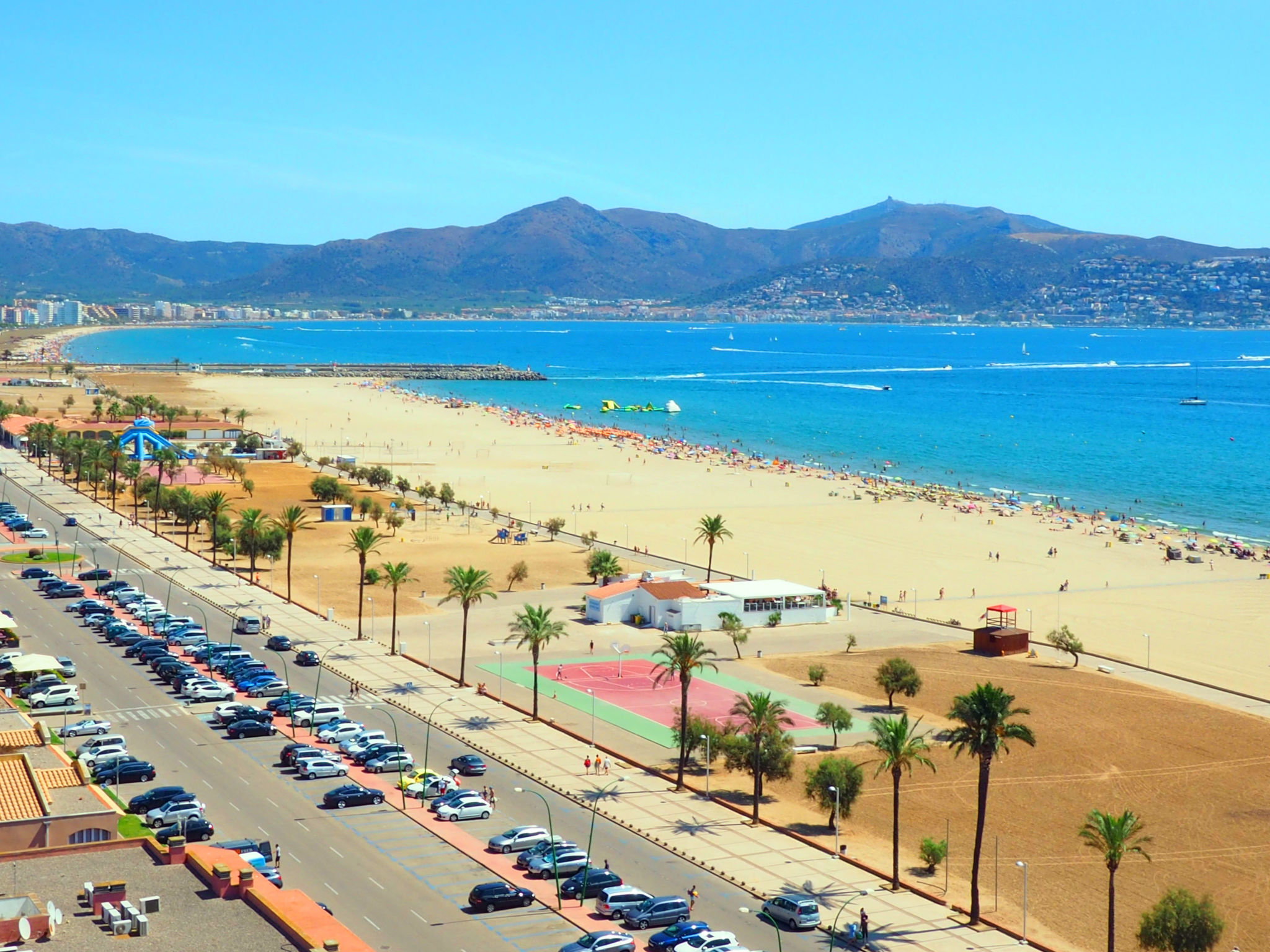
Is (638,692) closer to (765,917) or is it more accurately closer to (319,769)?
(319,769)

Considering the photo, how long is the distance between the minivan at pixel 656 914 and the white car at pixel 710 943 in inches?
46.2

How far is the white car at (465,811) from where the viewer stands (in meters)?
34.2

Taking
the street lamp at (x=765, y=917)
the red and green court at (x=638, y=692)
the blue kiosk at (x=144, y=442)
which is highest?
the blue kiosk at (x=144, y=442)

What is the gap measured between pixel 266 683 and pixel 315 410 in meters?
112

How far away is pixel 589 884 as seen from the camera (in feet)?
97.1

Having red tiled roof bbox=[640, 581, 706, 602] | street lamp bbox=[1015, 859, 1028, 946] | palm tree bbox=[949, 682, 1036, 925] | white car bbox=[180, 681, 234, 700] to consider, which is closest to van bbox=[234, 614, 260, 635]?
white car bbox=[180, 681, 234, 700]

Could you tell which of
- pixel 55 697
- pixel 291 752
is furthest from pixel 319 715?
pixel 55 697

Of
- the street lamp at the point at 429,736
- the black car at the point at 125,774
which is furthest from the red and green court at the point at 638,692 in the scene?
the black car at the point at 125,774

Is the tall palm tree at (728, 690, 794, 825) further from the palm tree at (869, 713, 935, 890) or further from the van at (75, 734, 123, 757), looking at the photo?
the van at (75, 734, 123, 757)

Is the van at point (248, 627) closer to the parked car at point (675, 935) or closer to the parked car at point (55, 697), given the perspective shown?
the parked car at point (55, 697)

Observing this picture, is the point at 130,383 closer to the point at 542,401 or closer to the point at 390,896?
the point at 542,401

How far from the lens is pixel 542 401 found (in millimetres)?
180750

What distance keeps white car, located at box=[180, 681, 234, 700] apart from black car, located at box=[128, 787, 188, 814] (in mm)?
10766

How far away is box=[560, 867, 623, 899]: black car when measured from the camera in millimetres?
29516
